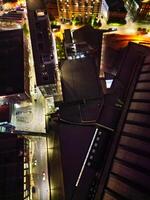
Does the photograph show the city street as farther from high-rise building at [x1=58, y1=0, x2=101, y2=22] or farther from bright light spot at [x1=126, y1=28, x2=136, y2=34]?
bright light spot at [x1=126, y1=28, x2=136, y2=34]

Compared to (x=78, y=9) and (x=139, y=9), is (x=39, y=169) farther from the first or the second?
(x=139, y=9)

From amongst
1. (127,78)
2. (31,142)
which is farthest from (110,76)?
(31,142)

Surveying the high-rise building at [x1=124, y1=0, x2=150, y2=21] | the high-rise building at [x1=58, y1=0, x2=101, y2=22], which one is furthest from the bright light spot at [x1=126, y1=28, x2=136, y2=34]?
the high-rise building at [x1=58, y1=0, x2=101, y2=22]

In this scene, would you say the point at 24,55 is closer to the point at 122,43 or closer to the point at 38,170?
the point at 122,43

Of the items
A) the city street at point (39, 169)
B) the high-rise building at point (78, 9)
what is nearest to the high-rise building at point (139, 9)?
the high-rise building at point (78, 9)

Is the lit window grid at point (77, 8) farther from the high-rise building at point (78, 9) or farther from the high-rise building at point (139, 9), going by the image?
the high-rise building at point (139, 9)

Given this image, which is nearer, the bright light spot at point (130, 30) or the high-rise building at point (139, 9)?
the high-rise building at point (139, 9)

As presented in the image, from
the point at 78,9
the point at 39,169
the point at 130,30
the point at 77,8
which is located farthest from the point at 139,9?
the point at 39,169
